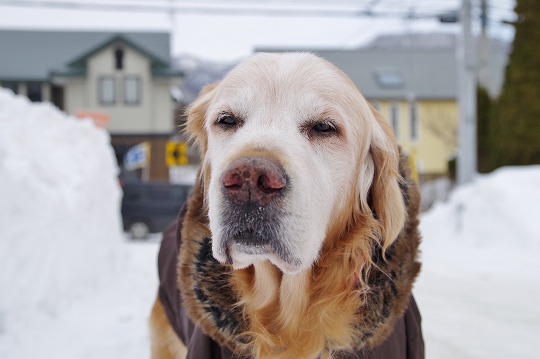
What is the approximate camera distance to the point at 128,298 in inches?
231

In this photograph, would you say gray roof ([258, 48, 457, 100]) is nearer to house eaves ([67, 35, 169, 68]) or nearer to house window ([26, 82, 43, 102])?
house eaves ([67, 35, 169, 68])

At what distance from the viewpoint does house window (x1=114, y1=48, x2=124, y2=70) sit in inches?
1188

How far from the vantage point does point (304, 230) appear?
2.05 meters

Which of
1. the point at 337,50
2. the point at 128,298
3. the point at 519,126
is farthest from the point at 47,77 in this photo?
the point at 128,298

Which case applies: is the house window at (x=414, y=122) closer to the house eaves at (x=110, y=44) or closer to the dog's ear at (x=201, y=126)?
the house eaves at (x=110, y=44)

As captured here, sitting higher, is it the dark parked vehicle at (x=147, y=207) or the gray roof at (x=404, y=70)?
the gray roof at (x=404, y=70)

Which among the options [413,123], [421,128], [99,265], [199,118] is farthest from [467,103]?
[421,128]

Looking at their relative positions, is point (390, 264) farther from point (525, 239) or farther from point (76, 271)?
point (525, 239)

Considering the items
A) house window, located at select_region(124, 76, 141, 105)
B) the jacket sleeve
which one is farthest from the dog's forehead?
house window, located at select_region(124, 76, 141, 105)

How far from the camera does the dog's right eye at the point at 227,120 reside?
7.45ft

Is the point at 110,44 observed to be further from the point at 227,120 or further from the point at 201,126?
the point at 227,120

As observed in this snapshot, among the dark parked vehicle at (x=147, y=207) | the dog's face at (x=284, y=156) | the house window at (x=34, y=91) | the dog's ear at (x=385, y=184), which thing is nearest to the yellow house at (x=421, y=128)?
the house window at (x=34, y=91)

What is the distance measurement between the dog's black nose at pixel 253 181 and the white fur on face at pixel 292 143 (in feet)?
0.11

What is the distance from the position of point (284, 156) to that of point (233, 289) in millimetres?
806
